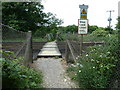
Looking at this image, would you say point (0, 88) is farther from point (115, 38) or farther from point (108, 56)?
point (115, 38)

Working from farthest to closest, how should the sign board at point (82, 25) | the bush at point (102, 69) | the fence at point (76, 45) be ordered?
1. the fence at point (76, 45)
2. the sign board at point (82, 25)
3. the bush at point (102, 69)

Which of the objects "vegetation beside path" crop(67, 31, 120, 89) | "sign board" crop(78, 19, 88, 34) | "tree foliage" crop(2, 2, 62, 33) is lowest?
"vegetation beside path" crop(67, 31, 120, 89)

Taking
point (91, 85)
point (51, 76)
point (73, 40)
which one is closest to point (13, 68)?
point (91, 85)

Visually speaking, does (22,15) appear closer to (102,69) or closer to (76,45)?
(76,45)

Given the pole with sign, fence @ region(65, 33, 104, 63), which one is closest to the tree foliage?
fence @ region(65, 33, 104, 63)

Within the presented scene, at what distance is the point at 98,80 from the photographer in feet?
8.89

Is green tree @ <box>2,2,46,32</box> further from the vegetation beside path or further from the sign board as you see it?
the vegetation beside path

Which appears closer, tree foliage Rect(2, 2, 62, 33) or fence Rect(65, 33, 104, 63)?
fence Rect(65, 33, 104, 63)

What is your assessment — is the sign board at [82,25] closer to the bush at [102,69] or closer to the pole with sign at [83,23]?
the pole with sign at [83,23]

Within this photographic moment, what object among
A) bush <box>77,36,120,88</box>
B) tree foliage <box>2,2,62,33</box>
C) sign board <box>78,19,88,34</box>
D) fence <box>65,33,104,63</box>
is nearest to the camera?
bush <box>77,36,120,88</box>

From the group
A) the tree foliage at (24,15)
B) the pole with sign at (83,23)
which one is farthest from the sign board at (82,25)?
the tree foliage at (24,15)

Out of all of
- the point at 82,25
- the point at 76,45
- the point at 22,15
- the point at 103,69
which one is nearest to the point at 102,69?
the point at 103,69

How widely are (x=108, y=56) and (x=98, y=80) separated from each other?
2.20 feet

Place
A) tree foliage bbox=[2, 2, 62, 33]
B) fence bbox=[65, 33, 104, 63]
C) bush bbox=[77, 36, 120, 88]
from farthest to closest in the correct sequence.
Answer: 1. tree foliage bbox=[2, 2, 62, 33]
2. fence bbox=[65, 33, 104, 63]
3. bush bbox=[77, 36, 120, 88]
